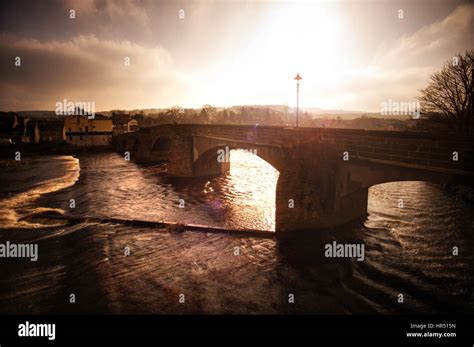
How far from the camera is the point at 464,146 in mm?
9531

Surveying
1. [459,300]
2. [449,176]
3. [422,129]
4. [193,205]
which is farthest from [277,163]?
[422,129]

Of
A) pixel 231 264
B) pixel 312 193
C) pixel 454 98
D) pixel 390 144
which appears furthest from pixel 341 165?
pixel 454 98

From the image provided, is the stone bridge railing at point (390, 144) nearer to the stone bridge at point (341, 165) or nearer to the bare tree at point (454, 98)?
the stone bridge at point (341, 165)

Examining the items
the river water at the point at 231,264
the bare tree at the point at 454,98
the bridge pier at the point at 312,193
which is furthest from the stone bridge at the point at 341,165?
the bare tree at the point at 454,98

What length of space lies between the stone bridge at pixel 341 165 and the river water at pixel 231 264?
4.22 ft

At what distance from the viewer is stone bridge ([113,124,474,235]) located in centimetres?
1024

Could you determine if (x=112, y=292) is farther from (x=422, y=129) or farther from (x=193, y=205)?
(x=422, y=129)

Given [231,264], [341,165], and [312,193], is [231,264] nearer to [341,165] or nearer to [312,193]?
[312,193]

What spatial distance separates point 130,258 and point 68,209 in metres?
11.7

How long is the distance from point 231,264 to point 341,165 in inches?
282

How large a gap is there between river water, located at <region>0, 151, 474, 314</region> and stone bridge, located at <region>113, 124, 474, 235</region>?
1.28 metres

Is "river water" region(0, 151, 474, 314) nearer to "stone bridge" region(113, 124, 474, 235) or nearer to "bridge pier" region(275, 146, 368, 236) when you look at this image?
"bridge pier" region(275, 146, 368, 236)

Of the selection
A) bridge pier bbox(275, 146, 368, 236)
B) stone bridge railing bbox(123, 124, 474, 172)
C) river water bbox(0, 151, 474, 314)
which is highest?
stone bridge railing bbox(123, 124, 474, 172)

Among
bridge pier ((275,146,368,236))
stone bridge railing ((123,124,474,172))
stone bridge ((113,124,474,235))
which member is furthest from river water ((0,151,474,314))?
stone bridge railing ((123,124,474,172))
